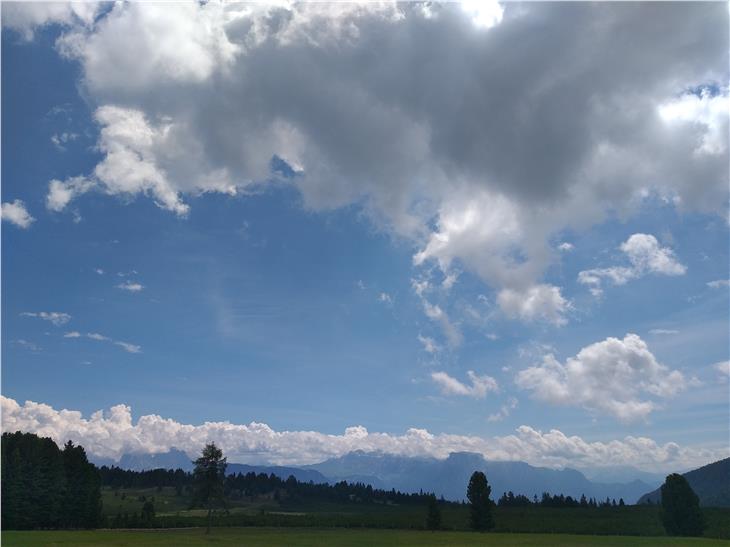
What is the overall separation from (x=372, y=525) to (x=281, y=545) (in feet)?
330

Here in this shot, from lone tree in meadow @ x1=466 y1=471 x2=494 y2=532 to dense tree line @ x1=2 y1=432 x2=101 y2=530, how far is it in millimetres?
Answer: 81229

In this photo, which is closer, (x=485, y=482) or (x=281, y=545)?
(x=281, y=545)

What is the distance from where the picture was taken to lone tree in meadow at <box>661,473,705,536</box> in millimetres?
113312

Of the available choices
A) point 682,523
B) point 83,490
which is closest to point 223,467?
point 83,490

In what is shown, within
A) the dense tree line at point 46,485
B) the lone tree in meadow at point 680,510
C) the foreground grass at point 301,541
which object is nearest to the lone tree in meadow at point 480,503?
the foreground grass at point 301,541

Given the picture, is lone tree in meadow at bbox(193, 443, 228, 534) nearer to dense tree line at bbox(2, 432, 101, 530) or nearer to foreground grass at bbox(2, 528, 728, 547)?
foreground grass at bbox(2, 528, 728, 547)

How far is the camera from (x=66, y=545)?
6762 centimetres

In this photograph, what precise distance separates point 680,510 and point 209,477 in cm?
9012

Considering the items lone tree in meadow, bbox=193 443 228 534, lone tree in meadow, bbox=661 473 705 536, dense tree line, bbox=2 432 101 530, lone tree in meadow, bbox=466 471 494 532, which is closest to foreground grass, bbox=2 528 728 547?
lone tree in meadow, bbox=193 443 228 534

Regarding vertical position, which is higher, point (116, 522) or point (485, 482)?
point (485, 482)

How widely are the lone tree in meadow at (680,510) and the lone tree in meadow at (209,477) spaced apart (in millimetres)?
84560

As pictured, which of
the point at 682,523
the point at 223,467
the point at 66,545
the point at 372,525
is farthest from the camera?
the point at 372,525

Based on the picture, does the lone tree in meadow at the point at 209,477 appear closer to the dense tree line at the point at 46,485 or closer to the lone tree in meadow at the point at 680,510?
the dense tree line at the point at 46,485

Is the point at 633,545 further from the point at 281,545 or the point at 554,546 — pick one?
the point at 281,545
